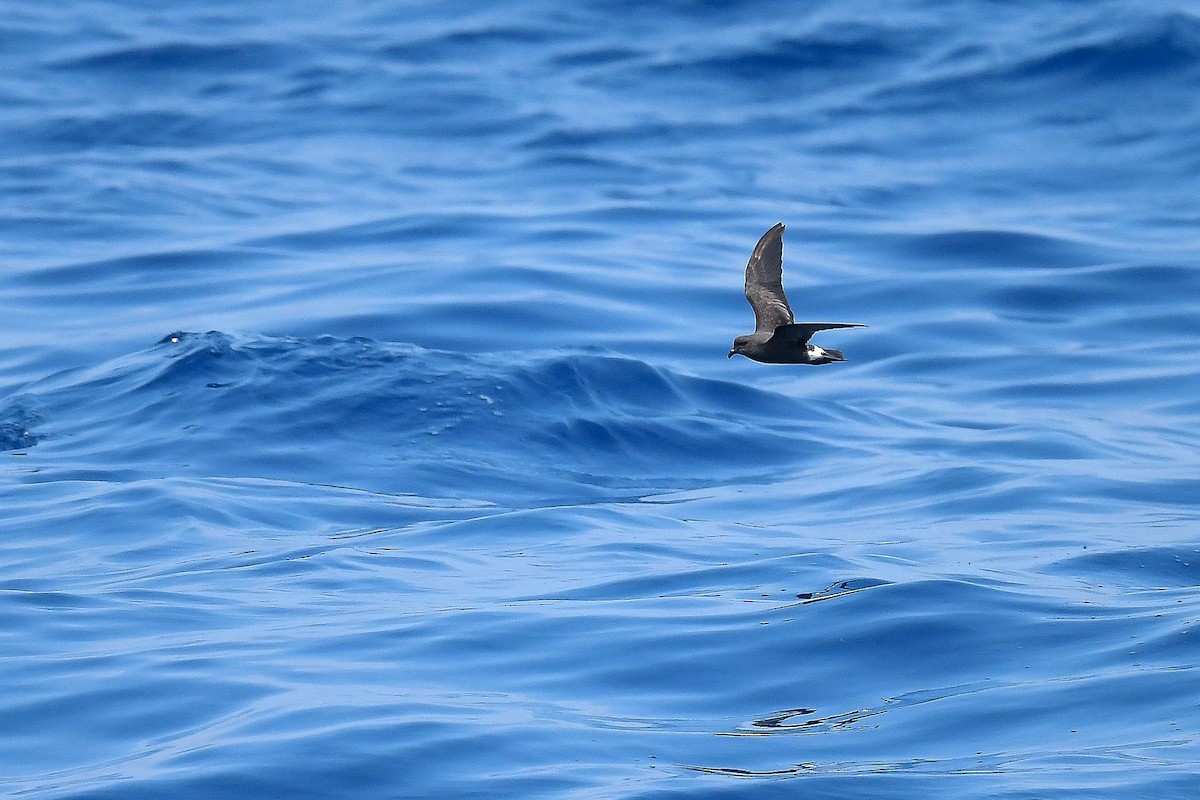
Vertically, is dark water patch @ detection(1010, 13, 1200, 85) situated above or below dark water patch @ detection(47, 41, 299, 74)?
below

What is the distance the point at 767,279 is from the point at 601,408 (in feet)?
13.5

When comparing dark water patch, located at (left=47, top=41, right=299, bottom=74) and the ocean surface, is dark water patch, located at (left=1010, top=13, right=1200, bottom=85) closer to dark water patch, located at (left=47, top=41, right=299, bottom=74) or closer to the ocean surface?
the ocean surface

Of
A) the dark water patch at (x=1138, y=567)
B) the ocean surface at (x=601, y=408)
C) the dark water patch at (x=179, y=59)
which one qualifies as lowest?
the dark water patch at (x=1138, y=567)

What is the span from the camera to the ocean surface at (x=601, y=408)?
6508 millimetres

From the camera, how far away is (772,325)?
8.20 m

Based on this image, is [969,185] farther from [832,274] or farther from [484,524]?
[484,524]

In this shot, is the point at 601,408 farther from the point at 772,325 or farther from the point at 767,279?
the point at 772,325

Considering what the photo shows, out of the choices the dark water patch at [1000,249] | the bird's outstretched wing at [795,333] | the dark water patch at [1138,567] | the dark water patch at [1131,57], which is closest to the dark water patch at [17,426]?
the bird's outstretched wing at [795,333]

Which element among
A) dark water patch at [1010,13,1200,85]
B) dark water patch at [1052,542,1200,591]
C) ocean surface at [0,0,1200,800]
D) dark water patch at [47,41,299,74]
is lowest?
dark water patch at [1052,542,1200,591]

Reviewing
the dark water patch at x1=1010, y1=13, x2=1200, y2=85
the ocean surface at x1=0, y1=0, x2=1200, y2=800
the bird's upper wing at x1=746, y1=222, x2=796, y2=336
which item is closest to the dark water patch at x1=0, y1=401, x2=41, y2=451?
the ocean surface at x1=0, y1=0, x2=1200, y2=800

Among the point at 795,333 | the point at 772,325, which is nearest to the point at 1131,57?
the point at 772,325

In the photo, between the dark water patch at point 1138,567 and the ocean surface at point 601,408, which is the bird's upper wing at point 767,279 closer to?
the ocean surface at point 601,408

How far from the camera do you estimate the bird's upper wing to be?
8404 millimetres

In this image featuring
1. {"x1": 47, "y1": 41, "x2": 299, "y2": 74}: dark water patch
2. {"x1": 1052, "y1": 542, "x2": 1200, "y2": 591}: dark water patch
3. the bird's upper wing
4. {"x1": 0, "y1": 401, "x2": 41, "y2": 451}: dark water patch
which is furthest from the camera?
{"x1": 47, "y1": 41, "x2": 299, "y2": 74}: dark water patch
